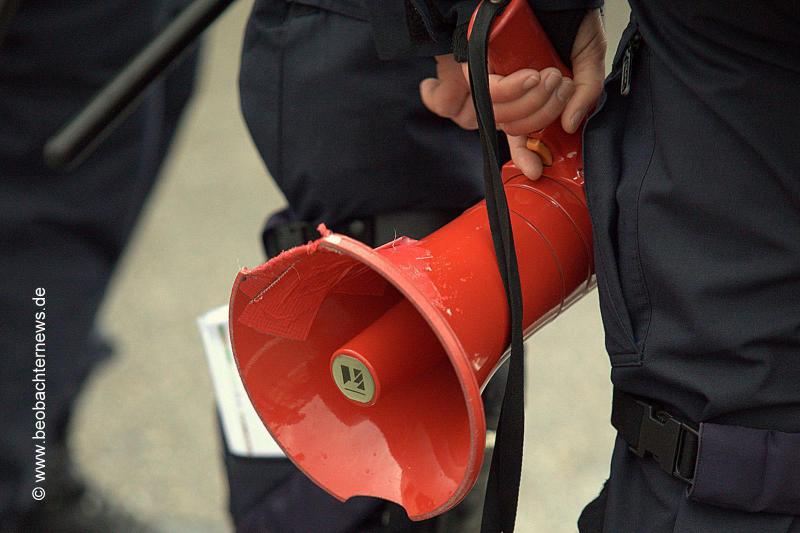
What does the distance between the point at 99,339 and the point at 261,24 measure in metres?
0.89

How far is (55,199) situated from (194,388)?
56 centimetres

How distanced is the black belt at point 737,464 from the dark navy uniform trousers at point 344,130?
0.46 meters

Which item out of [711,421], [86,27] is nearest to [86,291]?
[86,27]

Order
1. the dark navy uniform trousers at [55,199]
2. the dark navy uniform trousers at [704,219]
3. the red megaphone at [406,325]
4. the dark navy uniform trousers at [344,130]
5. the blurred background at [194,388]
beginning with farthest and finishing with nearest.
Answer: the blurred background at [194,388] < the dark navy uniform trousers at [55,199] < the dark navy uniform trousers at [344,130] < the red megaphone at [406,325] < the dark navy uniform trousers at [704,219]

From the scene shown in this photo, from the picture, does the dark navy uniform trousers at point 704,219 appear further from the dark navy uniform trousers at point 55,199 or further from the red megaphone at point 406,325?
the dark navy uniform trousers at point 55,199

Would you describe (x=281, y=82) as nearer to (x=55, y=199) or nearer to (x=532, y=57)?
(x=532, y=57)

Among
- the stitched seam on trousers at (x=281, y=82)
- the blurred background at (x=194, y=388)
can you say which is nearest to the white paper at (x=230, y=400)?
the stitched seam on trousers at (x=281, y=82)

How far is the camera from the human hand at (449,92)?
108 cm

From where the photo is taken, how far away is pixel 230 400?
133 cm

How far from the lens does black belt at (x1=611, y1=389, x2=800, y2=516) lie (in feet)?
2.70

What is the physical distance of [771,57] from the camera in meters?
0.78

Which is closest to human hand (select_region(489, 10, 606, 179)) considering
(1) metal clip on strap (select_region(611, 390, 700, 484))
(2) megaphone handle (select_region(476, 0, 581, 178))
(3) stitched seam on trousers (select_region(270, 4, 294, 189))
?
(2) megaphone handle (select_region(476, 0, 581, 178))

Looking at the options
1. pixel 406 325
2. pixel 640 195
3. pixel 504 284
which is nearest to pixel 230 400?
pixel 406 325

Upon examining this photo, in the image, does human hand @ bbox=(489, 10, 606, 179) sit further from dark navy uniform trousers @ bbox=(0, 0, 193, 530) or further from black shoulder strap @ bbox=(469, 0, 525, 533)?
dark navy uniform trousers @ bbox=(0, 0, 193, 530)
